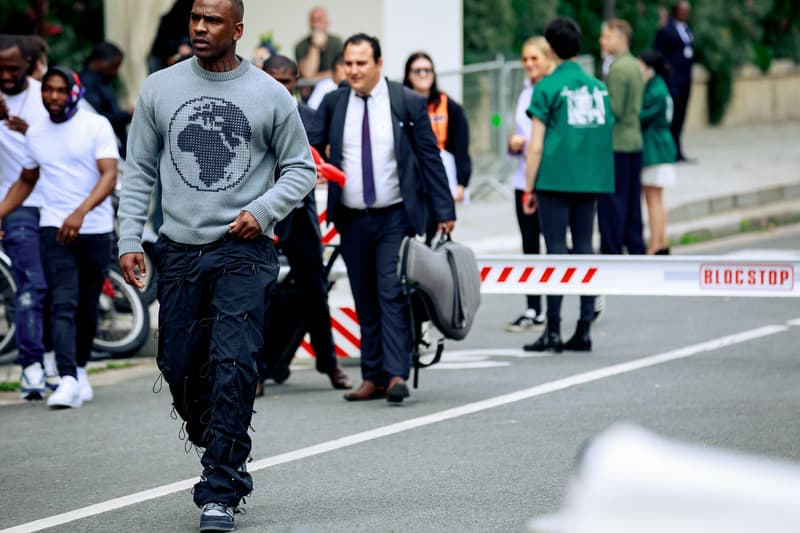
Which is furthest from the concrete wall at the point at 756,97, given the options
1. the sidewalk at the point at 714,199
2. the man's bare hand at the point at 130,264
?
the man's bare hand at the point at 130,264

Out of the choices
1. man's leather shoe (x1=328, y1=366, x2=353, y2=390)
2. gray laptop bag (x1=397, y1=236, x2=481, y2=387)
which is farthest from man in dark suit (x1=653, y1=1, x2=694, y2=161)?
gray laptop bag (x1=397, y1=236, x2=481, y2=387)

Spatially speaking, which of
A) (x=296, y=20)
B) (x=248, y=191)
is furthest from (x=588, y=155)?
(x=296, y=20)

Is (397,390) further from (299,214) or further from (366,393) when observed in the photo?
(299,214)

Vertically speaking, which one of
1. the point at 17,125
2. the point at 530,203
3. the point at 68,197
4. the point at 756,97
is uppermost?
the point at 17,125

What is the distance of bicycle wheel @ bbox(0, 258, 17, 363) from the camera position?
9.83 metres

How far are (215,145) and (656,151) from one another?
774cm

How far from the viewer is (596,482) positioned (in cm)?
245

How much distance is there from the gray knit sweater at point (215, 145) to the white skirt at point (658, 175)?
24.6 ft

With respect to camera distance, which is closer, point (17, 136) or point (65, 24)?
point (17, 136)

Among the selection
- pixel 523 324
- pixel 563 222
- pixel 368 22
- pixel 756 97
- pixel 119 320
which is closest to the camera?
pixel 563 222

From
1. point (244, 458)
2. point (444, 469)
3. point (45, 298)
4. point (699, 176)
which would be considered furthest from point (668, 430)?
point (699, 176)

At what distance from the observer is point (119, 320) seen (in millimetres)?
10328

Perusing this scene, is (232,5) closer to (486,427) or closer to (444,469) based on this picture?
(444,469)

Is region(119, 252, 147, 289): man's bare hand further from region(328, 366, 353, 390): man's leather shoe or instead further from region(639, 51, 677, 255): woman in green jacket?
region(639, 51, 677, 255): woman in green jacket
